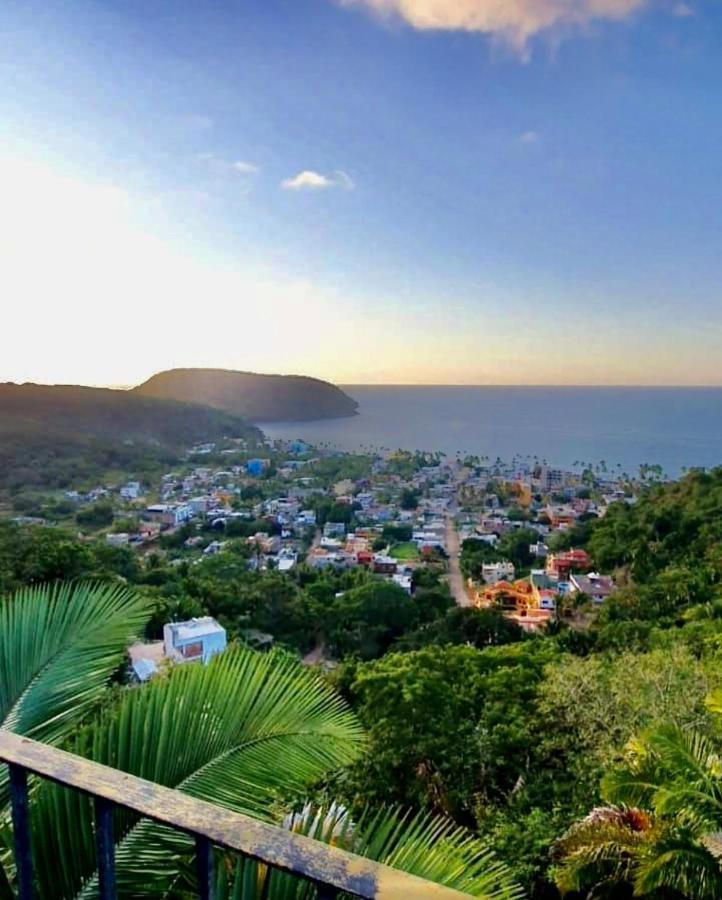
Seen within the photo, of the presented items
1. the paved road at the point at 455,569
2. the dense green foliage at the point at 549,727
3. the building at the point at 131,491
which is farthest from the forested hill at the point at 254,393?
the dense green foliage at the point at 549,727

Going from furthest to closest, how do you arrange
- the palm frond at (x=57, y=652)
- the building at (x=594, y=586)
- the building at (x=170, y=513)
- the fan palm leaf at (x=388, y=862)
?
the building at (x=170, y=513)
the building at (x=594, y=586)
the palm frond at (x=57, y=652)
the fan palm leaf at (x=388, y=862)

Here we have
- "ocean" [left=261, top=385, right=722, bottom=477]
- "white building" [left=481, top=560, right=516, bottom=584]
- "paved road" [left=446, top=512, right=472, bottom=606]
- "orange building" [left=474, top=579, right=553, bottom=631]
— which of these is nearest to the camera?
"orange building" [left=474, top=579, right=553, bottom=631]

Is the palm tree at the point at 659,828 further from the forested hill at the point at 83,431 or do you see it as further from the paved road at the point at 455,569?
the forested hill at the point at 83,431

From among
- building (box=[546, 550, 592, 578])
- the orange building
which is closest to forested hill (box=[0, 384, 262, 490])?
the orange building


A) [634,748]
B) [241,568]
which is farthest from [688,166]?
[241,568]

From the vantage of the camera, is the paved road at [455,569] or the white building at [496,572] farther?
the white building at [496,572]

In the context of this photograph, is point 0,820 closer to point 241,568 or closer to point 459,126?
point 459,126

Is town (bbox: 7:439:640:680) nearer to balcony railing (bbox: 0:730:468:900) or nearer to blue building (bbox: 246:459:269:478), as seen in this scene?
blue building (bbox: 246:459:269:478)
